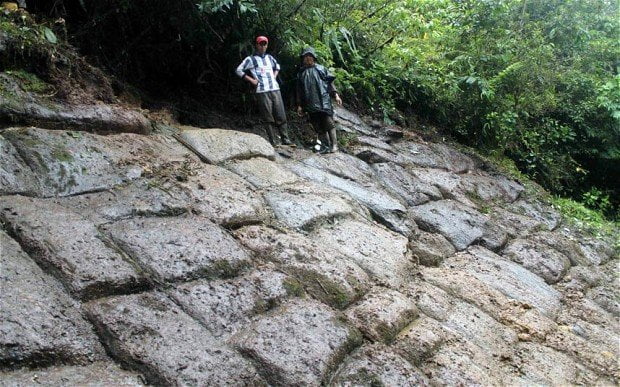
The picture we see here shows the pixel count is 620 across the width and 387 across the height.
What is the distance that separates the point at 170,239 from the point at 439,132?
7.35 m

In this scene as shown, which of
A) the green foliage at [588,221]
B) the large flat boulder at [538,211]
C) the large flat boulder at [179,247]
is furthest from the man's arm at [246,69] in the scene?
the green foliage at [588,221]

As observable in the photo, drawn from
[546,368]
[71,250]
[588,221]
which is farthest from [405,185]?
[71,250]

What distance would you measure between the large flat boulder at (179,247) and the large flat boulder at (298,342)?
1.85 feet

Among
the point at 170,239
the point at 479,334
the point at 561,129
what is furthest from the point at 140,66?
the point at 561,129

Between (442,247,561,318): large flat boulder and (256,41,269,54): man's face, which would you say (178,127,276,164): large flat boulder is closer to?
(256,41,269,54): man's face

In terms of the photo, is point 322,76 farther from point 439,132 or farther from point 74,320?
point 74,320

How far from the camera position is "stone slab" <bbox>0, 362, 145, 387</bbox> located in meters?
2.19

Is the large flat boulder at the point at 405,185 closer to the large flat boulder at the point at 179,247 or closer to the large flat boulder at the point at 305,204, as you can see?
the large flat boulder at the point at 305,204

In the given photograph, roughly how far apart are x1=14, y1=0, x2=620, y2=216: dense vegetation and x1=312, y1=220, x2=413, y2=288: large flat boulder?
330 centimetres

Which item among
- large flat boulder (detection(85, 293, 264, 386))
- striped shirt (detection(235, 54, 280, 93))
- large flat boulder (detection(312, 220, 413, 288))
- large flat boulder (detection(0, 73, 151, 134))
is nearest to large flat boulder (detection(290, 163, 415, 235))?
large flat boulder (detection(312, 220, 413, 288))

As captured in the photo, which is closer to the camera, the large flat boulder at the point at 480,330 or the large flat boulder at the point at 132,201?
the large flat boulder at the point at 132,201

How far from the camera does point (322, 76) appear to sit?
723cm

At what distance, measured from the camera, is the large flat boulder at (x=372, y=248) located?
4.33 metres

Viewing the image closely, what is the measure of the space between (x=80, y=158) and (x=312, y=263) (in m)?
2.13
